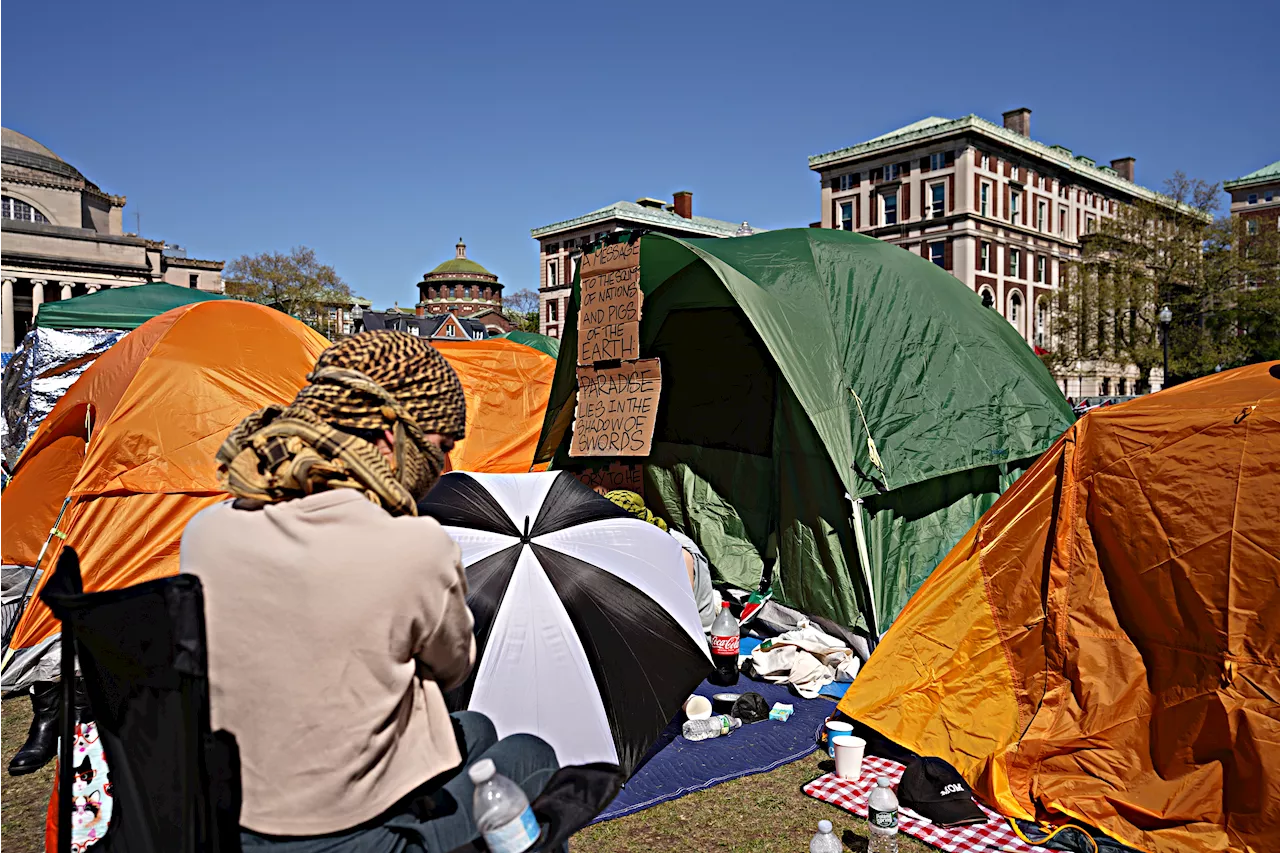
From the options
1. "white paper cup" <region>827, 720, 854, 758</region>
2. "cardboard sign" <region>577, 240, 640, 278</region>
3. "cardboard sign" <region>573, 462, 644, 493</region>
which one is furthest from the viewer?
"cardboard sign" <region>573, 462, 644, 493</region>

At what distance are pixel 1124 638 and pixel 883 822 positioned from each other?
1.57m

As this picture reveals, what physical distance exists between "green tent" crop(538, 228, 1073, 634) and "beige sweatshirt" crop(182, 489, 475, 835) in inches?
184

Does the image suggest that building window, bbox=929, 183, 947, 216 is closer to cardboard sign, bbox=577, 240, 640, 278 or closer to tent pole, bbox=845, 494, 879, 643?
cardboard sign, bbox=577, 240, 640, 278

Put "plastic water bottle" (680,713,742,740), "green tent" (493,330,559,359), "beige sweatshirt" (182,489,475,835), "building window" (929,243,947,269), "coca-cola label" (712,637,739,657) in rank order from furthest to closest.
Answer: "building window" (929,243,947,269) < "green tent" (493,330,559,359) < "coca-cola label" (712,637,739,657) < "plastic water bottle" (680,713,742,740) < "beige sweatshirt" (182,489,475,835)

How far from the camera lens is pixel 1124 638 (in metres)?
4.19

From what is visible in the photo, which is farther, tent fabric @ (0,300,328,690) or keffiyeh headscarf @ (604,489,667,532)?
keffiyeh headscarf @ (604,489,667,532)

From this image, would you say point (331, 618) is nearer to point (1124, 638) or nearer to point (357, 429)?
point (357, 429)

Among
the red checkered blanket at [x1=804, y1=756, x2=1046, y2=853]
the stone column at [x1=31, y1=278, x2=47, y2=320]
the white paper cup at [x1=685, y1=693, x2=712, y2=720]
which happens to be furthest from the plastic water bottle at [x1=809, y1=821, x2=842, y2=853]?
the stone column at [x1=31, y1=278, x2=47, y2=320]

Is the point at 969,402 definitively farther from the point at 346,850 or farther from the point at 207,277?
the point at 207,277

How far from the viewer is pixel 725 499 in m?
7.60

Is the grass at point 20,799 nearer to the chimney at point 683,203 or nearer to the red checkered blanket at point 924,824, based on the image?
the red checkered blanket at point 924,824

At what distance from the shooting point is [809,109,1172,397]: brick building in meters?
46.4

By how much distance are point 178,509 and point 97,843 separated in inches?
187

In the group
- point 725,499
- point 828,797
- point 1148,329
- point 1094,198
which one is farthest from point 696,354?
point 1094,198
